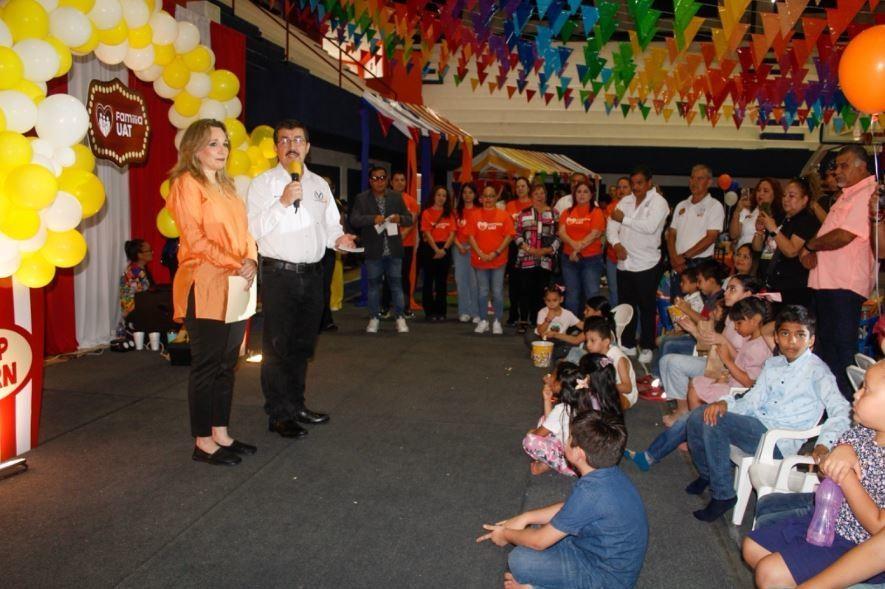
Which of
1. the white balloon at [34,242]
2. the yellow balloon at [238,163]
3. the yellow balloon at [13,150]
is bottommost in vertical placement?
the white balloon at [34,242]

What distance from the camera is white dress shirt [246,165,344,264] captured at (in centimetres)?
389

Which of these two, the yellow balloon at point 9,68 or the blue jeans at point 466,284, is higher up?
the yellow balloon at point 9,68

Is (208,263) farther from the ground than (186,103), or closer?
closer

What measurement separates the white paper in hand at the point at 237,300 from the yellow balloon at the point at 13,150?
1.09 meters

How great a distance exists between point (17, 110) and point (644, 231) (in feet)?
15.2

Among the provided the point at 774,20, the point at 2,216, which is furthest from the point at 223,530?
the point at 774,20

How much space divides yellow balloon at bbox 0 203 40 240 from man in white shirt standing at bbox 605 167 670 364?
4.51 meters

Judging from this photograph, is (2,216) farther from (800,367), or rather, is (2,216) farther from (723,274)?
(723,274)

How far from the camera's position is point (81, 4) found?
4.04m

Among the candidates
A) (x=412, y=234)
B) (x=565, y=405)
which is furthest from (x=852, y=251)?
(x=412, y=234)

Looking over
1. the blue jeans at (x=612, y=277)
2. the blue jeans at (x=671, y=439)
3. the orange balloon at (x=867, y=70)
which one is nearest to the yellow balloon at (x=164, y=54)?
the blue jeans at (x=671, y=439)

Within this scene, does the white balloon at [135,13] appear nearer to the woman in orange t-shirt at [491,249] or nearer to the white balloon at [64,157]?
the white balloon at [64,157]

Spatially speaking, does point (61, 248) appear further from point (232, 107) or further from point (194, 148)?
point (232, 107)

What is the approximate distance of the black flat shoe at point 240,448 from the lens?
3766 mm
